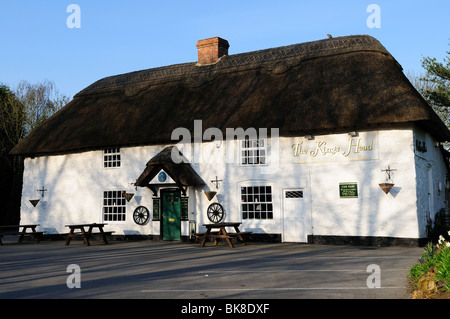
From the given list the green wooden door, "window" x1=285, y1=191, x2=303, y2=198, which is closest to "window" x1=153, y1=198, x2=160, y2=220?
the green wooden door

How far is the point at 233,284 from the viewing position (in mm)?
8156

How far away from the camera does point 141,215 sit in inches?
725

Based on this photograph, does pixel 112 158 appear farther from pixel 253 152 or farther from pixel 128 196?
pixel 253 152

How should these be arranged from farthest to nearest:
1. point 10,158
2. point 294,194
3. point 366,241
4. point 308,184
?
1. point 10,158
2. point 294,194
3. point 308,184
4. point 366,241

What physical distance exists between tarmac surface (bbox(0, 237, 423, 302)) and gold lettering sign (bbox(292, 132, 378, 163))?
10.6ft

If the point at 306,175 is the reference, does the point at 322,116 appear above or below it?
above

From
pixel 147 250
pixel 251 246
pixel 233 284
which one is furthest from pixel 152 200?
pixel 233 284

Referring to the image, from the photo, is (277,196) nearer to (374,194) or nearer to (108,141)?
(374,194)

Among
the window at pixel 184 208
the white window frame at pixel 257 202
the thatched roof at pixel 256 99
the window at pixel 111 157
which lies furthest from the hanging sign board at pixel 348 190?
the window at pixel 111 157

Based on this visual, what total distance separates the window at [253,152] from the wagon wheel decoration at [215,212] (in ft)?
6.63

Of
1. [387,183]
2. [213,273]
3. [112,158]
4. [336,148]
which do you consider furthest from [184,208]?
[213,273]

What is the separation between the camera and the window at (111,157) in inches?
763

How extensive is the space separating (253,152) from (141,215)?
5608 mm

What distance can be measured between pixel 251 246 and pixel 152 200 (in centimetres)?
521
